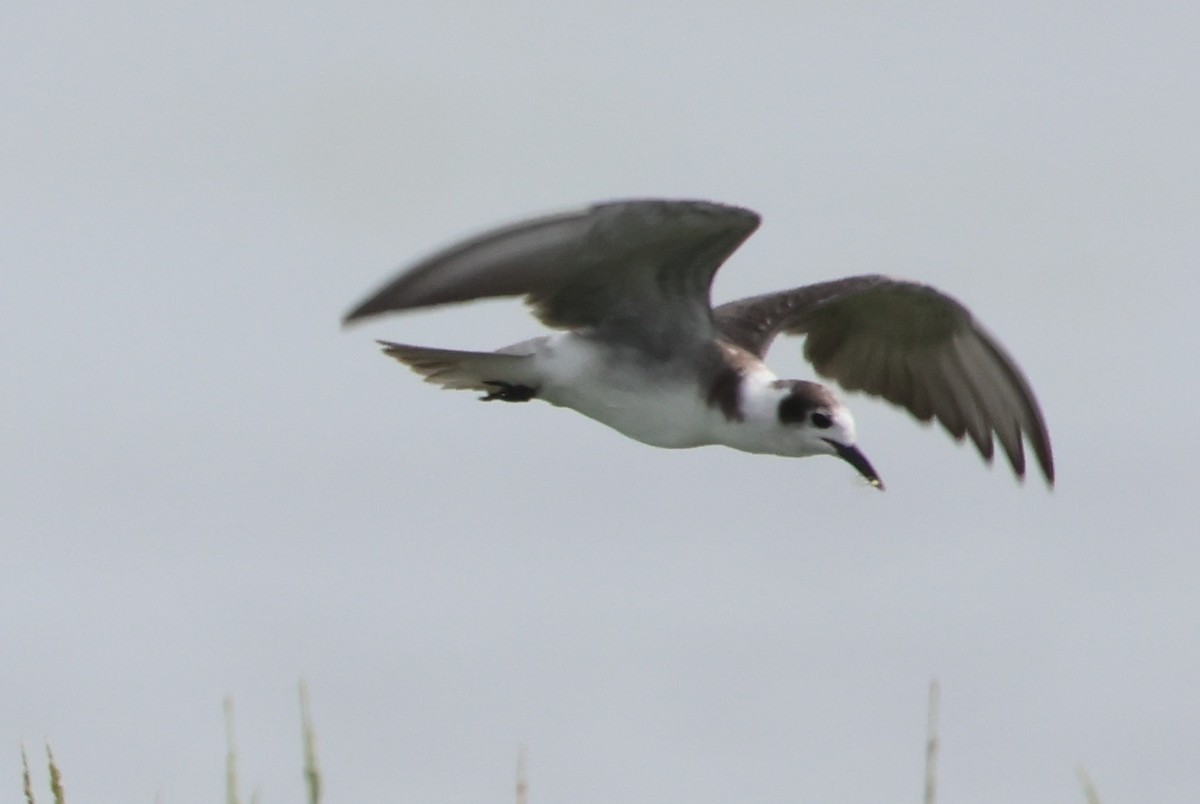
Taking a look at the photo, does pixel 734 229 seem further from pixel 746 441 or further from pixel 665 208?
pixel 746 441

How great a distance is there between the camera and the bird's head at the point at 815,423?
467 inches

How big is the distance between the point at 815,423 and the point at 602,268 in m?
1.69

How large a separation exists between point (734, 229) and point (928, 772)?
6.33 m

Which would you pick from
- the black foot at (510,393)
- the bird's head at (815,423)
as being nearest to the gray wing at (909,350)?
the bird's head at (815,423)

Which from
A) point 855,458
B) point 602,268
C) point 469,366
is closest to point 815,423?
point 855,458

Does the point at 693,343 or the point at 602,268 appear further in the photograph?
the point at 693,343

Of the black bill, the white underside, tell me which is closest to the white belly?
the white underside

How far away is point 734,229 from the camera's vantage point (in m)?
11.0

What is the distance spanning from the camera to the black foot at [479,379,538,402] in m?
12.1

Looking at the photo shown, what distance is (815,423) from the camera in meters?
12.0

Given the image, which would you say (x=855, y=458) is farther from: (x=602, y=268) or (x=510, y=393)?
(x=510, y=393)

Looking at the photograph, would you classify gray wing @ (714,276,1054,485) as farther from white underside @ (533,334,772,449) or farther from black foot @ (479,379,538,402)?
black foot @ (479,379,538,402)

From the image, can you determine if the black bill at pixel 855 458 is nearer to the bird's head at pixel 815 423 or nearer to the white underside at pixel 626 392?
the bird's head at pixel 815 423

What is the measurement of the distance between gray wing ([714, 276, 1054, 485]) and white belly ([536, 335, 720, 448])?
4.04 feet
